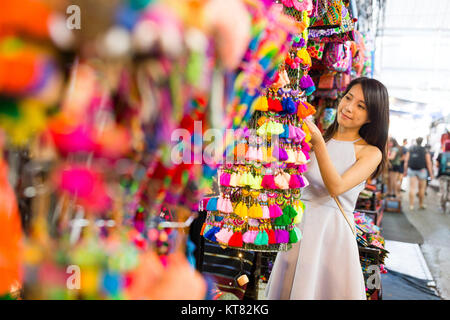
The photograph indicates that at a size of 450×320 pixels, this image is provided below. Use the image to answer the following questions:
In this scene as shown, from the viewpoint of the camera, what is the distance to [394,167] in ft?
23.3

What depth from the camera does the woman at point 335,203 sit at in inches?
48.1

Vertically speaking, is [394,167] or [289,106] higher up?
[289,106]

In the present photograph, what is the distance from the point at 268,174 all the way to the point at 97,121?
2.79 feet

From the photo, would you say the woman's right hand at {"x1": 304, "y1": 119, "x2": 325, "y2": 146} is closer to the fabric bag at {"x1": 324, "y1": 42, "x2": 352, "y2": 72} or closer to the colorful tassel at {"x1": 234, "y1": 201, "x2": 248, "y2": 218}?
the colorful tassel at {"x1": 234, "y1": 201, "x2": 248, "y2": 218}

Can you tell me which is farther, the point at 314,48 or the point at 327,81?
the point at 327,81

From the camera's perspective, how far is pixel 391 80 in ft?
63.0

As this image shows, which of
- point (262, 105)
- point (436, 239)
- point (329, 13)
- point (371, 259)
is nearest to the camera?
point (262, 105)

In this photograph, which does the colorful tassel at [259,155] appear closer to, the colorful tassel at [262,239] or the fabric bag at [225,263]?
the colorful tassel at [262,239]

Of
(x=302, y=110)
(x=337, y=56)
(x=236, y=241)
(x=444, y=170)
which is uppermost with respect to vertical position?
(x=337, y=56)

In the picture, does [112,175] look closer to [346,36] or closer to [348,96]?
[348,96]

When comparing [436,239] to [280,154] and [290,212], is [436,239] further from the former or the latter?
[280,154]

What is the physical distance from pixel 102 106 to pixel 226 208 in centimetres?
84

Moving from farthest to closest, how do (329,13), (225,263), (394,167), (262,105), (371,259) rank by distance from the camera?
(394,167)
(225,263)
(371,259)
(329,13)
(262,105)

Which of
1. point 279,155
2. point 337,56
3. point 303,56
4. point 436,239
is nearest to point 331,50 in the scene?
point 337,56
